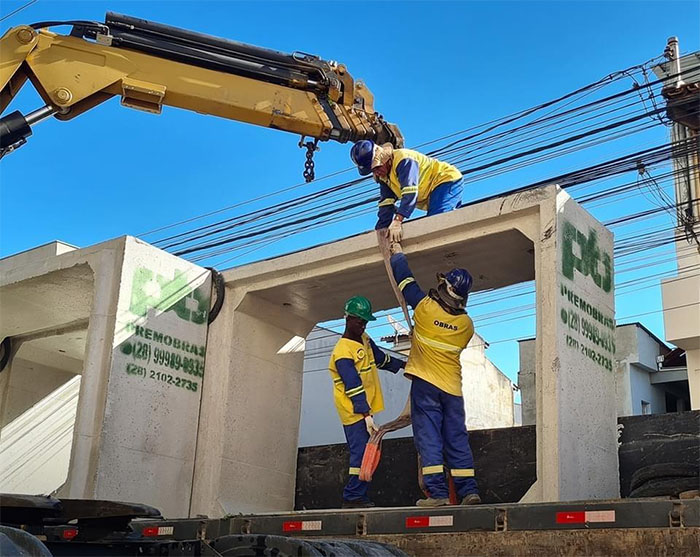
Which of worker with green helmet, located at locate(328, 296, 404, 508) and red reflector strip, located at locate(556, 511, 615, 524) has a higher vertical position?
→ worker with green helmet, located at locate(328, 296, 404, 508)

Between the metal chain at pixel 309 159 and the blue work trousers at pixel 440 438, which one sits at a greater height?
the metal chain at pixel 309 159

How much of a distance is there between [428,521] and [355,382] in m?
2.94

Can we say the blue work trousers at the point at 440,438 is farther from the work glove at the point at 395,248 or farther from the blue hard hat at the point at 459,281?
the work glove at the point at 395,248

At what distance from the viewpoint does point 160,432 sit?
9.81m

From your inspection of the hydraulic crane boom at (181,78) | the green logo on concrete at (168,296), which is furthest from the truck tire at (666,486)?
the green logo on concrete at (168,296)

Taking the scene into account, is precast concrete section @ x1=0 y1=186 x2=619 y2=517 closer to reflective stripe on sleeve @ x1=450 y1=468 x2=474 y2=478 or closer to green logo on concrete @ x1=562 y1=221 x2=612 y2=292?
green logo on concrete @ x1=562 y1=221 x2=612 y2=292

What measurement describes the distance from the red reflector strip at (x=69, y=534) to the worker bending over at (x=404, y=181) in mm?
4751

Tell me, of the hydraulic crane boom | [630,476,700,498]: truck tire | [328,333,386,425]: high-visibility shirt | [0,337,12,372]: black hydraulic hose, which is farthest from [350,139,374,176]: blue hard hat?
[0,337,12,372]: black hydraulic hose

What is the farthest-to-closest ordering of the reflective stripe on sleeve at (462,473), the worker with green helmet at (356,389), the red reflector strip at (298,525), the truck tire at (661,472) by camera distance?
the worker with green helmet at (356,389), the reflective stripe on sleeve at (462,473), the red reflector strip at (298,525), the truck tire at (661,472)

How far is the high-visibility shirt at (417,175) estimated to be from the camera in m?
9.05

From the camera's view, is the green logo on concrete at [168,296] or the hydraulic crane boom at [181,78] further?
the green logo on concrete at [168,296]

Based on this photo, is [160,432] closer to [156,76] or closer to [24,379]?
[156,76]

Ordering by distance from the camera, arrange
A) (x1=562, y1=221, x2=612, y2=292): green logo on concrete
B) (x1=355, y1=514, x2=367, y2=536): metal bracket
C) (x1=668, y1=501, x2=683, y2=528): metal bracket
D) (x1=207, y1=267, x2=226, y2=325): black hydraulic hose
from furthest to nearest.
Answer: (x1=207, y1=267, x2=226, y2=325): black hydraulic hose < (x1=562, y1=221, x2=612, y2=292): green logo on concrete < (x1=355, y1=514, x2=367, y2=536): metal bracket < (x1=668, y1=501, x2=683, y2=528): metal bracket

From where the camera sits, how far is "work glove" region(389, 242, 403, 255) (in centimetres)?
911
